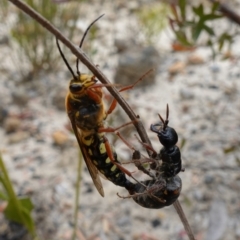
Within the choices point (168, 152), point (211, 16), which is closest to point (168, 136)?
point (168, 152)

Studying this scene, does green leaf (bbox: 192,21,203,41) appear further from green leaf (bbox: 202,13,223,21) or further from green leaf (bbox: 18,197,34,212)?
green leaf (bbox: 18,197,34,212)

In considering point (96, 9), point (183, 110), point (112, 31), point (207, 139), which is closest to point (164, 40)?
point (112, 31)

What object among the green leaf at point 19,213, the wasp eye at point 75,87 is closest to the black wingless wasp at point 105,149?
the wasp eye at point 75,87

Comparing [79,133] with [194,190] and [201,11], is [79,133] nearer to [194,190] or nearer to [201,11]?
[201,11]

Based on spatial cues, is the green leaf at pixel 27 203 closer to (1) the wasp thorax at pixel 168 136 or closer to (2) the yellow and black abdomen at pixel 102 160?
(2) the yellow and black abdomen at pixel 102 160

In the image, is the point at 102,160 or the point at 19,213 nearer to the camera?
the point at 102,160

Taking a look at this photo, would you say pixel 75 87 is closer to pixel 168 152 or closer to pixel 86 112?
pixel 86 112

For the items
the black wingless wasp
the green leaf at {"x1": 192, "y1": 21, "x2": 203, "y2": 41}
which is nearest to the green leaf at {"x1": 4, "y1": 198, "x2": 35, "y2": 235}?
the black wingless wasp
